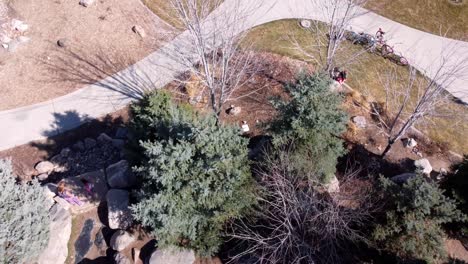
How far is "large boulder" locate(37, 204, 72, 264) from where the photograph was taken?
1314cm

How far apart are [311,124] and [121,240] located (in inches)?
302

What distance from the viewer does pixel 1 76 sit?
720 inches

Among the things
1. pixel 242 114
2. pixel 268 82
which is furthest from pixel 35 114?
pixel 268 82

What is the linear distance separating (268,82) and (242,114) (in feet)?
7.33

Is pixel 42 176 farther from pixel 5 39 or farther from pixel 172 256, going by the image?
pixel 5 39

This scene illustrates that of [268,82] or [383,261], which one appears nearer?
[383,261]

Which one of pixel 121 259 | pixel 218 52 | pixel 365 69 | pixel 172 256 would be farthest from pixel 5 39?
pixel 365 69

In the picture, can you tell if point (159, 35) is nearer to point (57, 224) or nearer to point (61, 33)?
point (61, 33)

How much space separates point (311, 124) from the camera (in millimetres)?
12406

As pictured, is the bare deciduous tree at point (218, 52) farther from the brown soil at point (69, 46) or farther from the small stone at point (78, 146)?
the small stone at point (78, 146)

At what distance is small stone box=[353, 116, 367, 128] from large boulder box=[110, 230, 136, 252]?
1073 centimetres

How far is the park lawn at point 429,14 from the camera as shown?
21.3 metres

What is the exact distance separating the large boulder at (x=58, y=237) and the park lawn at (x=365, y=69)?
11.8 meters

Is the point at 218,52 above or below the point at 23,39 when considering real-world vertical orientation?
below
